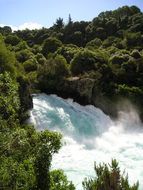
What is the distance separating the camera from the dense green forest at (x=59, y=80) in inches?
535

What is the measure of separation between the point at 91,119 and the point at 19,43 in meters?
28.9

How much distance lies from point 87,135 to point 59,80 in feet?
38.4

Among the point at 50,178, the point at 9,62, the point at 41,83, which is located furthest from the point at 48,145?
the point at 41,83

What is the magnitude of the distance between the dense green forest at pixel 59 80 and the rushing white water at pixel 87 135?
5.73 feet

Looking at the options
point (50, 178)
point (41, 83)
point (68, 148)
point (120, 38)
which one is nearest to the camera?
point (50, 178)

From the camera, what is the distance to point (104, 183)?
51.9 ft

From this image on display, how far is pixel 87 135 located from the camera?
141 ft

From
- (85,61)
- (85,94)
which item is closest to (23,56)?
(85,61)

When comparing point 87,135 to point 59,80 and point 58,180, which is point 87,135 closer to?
point 59,80

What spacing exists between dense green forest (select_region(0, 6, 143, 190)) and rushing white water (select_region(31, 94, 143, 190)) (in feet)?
5.73

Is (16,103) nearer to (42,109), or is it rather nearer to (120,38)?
(42,109)

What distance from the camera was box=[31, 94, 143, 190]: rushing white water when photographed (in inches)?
1336

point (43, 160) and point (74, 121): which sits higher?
point (74, 121)

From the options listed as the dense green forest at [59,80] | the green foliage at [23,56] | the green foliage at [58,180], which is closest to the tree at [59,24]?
the dense green forest at [59,80]
